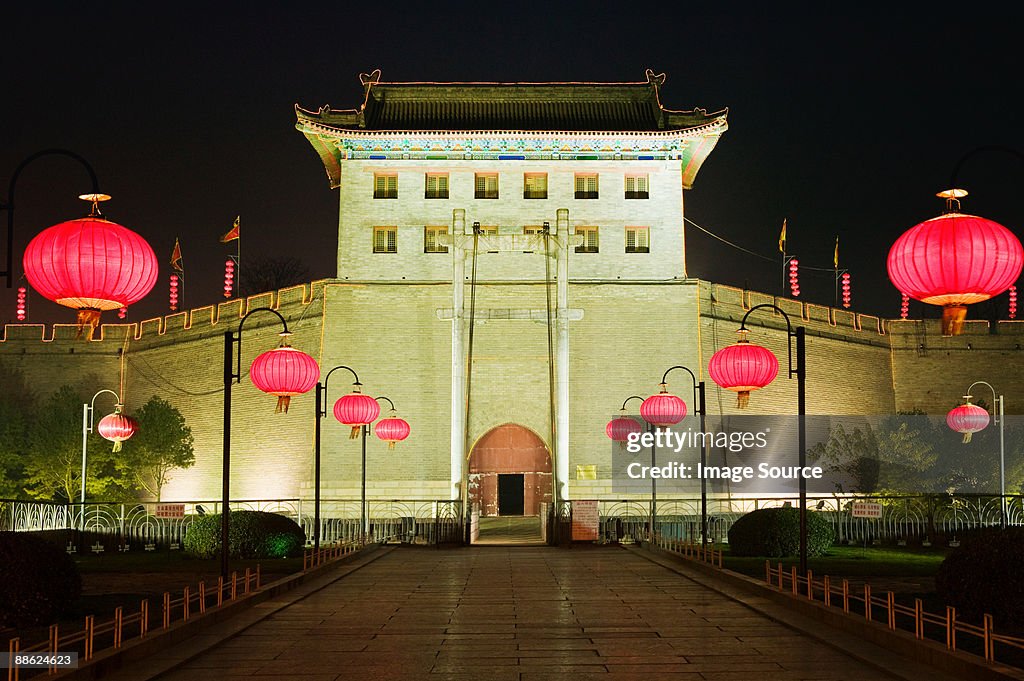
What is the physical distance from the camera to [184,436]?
3178cm

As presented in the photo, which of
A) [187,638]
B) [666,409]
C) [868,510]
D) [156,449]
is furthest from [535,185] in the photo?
[187,638]

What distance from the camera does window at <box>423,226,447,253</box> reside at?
29594mm

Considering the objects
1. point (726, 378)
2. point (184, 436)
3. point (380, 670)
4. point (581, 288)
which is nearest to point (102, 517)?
point (184, 436)

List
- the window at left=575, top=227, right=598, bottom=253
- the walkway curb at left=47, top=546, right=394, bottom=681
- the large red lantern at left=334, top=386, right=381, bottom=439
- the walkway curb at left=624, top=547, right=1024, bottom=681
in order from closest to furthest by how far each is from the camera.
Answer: the walkway curb at left=624, top=547, right=1024, bottom=681 < the walkway curb at left=47, top=546, right=394, bottom=681 < the large red lantern at left=334, top=386, right=381, bottom=439 < the window at left=575, top=227, right=598, bottom=253

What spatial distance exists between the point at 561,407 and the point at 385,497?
4.83 meters

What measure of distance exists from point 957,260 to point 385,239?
22412 millimetres

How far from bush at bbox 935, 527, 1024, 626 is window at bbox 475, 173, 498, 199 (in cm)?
2107

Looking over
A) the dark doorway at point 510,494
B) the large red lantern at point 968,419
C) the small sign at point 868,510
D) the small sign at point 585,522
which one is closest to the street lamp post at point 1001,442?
the large red lantern at point 968,419

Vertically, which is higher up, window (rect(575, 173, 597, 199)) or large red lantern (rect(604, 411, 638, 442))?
window (rect(575, 173, 597, 199))

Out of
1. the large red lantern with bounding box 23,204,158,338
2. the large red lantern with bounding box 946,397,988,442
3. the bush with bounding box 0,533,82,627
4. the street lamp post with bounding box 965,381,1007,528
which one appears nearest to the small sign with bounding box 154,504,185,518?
the bush with bounding box 0,533,82,627

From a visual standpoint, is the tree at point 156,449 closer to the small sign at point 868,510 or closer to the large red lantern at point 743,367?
the large red lantern at point 743,367

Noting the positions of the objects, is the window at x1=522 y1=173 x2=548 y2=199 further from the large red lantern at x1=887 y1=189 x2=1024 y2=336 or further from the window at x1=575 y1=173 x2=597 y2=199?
the large red lantern at x1=887 y1=189 x2=1024 y2=336

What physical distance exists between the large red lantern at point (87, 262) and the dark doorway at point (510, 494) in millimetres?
21929

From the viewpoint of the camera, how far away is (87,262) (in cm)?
873
